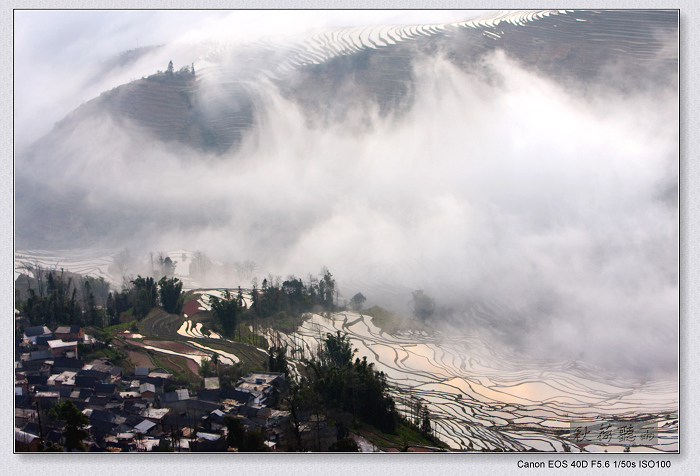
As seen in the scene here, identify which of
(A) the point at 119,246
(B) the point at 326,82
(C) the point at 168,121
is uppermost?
(B) the point at 326,82

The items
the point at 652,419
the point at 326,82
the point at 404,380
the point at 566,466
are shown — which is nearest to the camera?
the point at 566,466

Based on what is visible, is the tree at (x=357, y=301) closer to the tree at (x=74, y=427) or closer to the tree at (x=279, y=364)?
the tree at (x=279, y=364)

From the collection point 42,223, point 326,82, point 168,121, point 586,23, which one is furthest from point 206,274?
point 586,23

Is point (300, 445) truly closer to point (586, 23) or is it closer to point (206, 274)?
point (206, 274)

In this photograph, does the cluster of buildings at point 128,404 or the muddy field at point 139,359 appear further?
the muddy field at point 139,359

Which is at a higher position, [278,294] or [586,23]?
[586,23]

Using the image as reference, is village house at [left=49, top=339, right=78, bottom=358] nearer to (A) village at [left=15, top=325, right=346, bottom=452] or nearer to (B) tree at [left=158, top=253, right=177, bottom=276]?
(A) village at [left=15, top=325, right=346, bottom=452]

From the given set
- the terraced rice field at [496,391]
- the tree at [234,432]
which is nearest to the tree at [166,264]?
the terraced rice field at [496,391]
